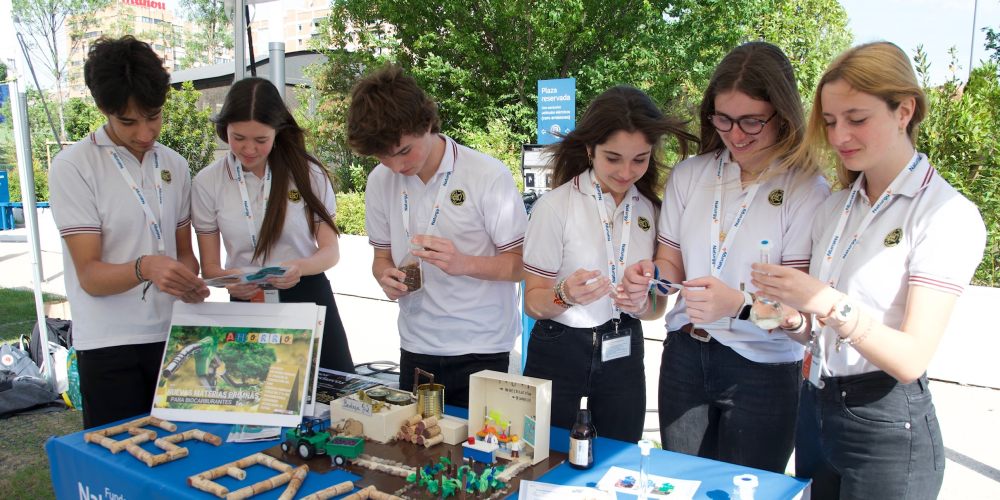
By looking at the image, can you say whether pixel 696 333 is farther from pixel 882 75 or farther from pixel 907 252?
pixel 882 75

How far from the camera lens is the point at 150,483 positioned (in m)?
1.76

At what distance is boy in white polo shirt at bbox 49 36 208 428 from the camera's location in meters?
2.23

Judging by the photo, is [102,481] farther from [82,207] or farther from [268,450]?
[82,207]

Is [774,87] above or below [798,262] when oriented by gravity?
above

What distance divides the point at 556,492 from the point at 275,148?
1.74 meters

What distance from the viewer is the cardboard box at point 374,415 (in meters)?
1.96

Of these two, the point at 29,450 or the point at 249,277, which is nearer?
the point at 249,277

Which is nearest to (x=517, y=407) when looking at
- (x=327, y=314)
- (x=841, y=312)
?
(x=841, y=312)

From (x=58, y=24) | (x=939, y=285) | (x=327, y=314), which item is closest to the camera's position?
(x=939, y=285)

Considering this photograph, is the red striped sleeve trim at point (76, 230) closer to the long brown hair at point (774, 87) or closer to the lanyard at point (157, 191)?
the lanyard at point (157, 191)

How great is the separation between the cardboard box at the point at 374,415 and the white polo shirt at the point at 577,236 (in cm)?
55

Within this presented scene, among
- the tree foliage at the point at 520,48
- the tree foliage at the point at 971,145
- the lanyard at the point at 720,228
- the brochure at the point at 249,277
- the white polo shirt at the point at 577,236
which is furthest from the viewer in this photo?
the tree foliage at the point at 520,48

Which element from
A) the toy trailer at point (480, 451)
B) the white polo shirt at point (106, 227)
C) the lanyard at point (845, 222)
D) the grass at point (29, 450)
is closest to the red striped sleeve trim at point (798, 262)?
the lanyard at point (845, 222)

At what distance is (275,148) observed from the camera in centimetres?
267
